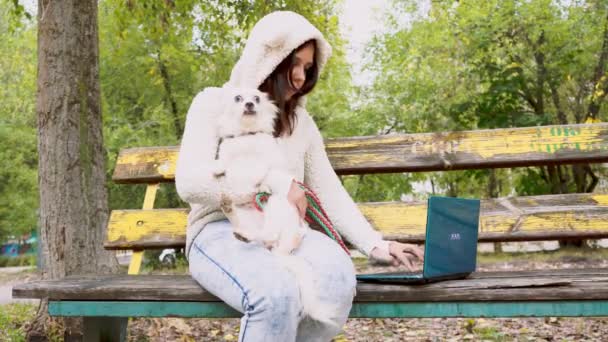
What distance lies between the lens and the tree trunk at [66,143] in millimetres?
3877

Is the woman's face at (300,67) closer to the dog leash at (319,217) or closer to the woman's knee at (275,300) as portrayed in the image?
the dog leash at (319,217)

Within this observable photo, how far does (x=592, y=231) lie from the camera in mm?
3055

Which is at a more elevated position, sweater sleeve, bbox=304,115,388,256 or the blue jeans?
sweater sleeve, bbox=304,115,388,256

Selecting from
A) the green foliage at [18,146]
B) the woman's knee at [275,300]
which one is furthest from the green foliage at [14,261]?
the woman's knee at [275,300]

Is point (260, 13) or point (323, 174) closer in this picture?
point (323, 174)

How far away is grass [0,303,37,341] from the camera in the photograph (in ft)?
14.2

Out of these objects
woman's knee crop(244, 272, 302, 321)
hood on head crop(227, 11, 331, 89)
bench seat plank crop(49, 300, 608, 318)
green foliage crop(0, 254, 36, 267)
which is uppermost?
hood on head crop(227, 11, 331, 89)

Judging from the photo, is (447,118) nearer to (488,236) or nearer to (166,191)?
(166,191)

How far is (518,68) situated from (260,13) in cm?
647

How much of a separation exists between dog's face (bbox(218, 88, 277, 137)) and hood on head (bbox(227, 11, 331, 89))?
0.22 metres

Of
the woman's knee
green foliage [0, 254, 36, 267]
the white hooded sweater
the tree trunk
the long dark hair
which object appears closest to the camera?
the woman's knee

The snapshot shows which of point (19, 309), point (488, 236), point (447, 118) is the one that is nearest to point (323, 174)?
point (488, 236)

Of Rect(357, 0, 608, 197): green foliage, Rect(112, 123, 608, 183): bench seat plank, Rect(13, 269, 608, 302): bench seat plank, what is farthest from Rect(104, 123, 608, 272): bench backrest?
Rect(357, 0, 608, 197): green foliage

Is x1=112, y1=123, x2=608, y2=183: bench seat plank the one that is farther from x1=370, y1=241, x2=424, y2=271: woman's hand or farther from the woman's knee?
the woman's knee
